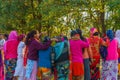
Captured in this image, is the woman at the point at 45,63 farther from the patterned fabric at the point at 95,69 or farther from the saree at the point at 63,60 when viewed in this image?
the patterned fabric at the point at 95,69

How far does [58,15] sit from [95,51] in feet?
29.3

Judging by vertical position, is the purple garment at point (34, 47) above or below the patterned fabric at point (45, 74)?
above

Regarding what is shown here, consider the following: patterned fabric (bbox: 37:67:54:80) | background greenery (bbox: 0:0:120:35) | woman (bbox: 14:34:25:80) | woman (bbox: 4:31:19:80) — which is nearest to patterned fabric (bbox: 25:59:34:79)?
patterned fabric (bbox: 37:67:54:80)

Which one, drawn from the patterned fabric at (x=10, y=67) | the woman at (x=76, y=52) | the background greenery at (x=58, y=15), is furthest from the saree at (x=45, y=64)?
the background greenery at (x=58, y=15)

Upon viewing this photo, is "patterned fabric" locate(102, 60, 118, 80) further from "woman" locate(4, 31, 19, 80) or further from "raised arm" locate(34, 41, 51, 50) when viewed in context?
"woman" locate(4, 31, 19, 80)

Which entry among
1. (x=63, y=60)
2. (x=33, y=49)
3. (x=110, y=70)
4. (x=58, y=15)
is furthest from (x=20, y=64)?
(x=58, y=15)

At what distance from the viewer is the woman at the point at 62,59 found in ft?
27.7

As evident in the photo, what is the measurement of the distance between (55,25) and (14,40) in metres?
10.5

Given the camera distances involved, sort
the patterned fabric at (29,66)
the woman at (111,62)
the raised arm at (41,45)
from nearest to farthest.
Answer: the raised arm at (41,45) < the patterned fabric at (29,66) < the woman at (111,62)

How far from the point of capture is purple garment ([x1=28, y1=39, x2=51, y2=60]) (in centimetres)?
844

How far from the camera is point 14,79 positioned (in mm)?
11000

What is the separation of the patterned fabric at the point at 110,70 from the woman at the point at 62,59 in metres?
1.79

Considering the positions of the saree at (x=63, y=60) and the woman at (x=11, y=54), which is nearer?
the saree at (x=63, y=60)

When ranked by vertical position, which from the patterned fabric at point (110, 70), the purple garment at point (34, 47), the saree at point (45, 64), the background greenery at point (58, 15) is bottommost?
the patterned fabric at point (110, 70)
